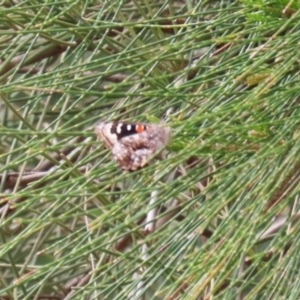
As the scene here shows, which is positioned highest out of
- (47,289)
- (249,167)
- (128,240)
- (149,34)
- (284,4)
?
(284,4)

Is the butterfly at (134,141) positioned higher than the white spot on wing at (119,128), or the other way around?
the white spot on wing at (119,128)

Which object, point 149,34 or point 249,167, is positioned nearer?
point 249,167

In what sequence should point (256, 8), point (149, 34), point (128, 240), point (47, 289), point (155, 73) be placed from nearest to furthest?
point (256, 8) → point (155, 73) → point (149, 34) → point (128, 240) → point (47, 289)

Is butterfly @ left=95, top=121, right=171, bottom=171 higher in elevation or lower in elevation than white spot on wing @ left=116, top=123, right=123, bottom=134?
lower

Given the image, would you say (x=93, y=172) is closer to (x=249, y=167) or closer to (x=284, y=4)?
(x=249, y=167)

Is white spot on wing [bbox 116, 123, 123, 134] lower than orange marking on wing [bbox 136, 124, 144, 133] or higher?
higher

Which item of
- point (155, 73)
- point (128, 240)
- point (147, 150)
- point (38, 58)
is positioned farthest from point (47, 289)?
point (147, 150)

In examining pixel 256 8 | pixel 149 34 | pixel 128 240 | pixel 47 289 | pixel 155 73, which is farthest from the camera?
pixel 47 289

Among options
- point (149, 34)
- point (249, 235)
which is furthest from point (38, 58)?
point (249, 235)

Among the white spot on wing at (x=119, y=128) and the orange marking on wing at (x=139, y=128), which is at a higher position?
the white spot on wing at (x=119, y=128)

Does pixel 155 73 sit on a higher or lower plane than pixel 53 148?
lower
